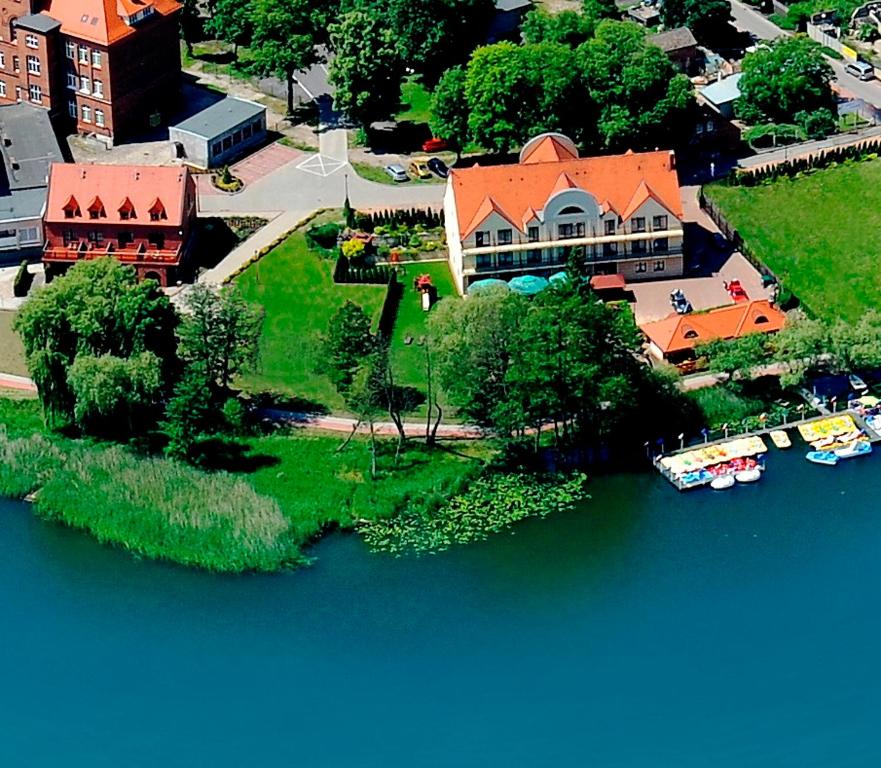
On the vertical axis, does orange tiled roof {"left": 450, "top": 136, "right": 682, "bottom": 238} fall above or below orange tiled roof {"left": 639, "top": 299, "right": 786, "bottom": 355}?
above

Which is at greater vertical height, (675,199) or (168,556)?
(675,199)

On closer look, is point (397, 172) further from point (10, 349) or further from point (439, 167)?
point (10, 349)

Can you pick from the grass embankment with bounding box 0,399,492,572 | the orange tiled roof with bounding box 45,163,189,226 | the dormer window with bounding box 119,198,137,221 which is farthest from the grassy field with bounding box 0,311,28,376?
the dormer window with bounding box 119,198,137,221

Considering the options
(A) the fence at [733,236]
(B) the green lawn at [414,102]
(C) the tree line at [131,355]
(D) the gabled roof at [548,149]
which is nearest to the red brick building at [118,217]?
(C) the tree line at [131,355]

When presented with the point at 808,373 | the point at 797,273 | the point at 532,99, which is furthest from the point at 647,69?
the point at 808,373

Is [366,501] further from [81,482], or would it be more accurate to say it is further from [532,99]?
[532,99]

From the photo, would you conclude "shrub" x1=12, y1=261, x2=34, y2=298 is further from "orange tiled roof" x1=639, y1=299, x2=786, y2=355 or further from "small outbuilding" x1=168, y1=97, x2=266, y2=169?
"orange tiled roof" x1=639, y1=299, x2=786, y2=355
